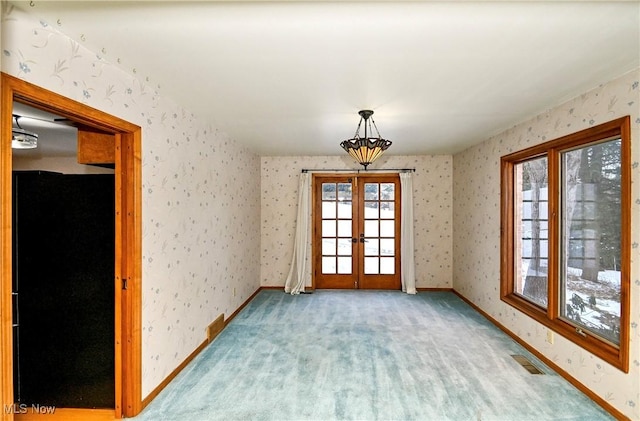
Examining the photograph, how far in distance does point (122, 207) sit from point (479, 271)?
4565mm

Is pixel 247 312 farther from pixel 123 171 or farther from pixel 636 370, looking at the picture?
pixel 636 370

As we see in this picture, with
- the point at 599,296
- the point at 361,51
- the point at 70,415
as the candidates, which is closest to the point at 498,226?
the point at 599,296

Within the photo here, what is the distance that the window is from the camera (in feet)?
8.11

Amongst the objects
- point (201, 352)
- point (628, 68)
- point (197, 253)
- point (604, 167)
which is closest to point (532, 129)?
point (604, 167)

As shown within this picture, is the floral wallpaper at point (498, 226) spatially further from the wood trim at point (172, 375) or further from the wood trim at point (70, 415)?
the wood trim at point (70, 415)

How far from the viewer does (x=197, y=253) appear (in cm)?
340

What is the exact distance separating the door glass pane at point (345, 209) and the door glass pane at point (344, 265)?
79 centimetres

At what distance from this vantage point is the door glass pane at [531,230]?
350cm

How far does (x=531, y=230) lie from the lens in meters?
3.73

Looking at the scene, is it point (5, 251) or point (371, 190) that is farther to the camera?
point (371, 190)

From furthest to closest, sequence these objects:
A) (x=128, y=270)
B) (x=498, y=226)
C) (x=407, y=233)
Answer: (x=407, y=233), (x=498, y=226), (x=128, y=270)

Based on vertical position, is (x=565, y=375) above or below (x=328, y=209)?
below

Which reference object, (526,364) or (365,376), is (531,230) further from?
(365,376)

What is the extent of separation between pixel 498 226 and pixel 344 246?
268cm
